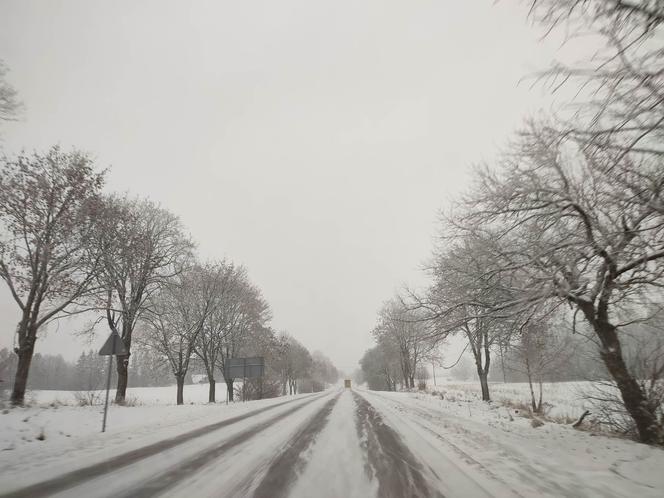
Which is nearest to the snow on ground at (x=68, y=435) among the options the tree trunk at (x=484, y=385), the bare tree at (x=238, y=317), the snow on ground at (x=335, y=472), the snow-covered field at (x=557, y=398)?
the snow on ground at (x=335, y=472)

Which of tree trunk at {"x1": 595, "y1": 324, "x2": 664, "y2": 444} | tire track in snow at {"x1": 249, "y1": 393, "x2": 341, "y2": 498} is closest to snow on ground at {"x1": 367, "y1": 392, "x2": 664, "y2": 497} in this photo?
tree trunk at {"x1": 595, "y1": 324, "x2": 664, "y2": 444}

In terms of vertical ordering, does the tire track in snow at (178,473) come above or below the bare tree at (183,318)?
below

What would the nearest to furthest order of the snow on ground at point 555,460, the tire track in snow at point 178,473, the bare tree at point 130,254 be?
the tire track in snow at point 178,473
the snow on ground at point 555,460
the bare tree at point 130,254

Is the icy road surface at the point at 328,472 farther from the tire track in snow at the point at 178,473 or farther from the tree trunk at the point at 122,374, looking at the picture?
the tree trunk at the point at 122,374

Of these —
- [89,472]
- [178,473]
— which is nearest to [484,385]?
[178,473]

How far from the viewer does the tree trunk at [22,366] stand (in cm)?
1016

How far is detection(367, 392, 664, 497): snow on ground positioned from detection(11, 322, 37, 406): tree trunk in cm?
1259

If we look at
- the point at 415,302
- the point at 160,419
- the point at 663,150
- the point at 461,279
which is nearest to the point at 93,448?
the point at 160,419

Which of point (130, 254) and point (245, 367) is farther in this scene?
point (245, 367)

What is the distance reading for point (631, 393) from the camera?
6.14m

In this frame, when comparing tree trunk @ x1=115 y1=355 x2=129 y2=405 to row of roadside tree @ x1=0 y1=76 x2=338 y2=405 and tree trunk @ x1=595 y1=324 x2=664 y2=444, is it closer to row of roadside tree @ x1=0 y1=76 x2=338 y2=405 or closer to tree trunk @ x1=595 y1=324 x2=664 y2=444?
row of roadside tree @ x1=0 y1=76 x2=338 y2=405

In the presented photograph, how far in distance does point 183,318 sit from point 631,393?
74.3 ft

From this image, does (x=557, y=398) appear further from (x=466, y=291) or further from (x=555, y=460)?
(x=555, y=460)

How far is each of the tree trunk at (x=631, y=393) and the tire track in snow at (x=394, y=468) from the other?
15.1 ft
